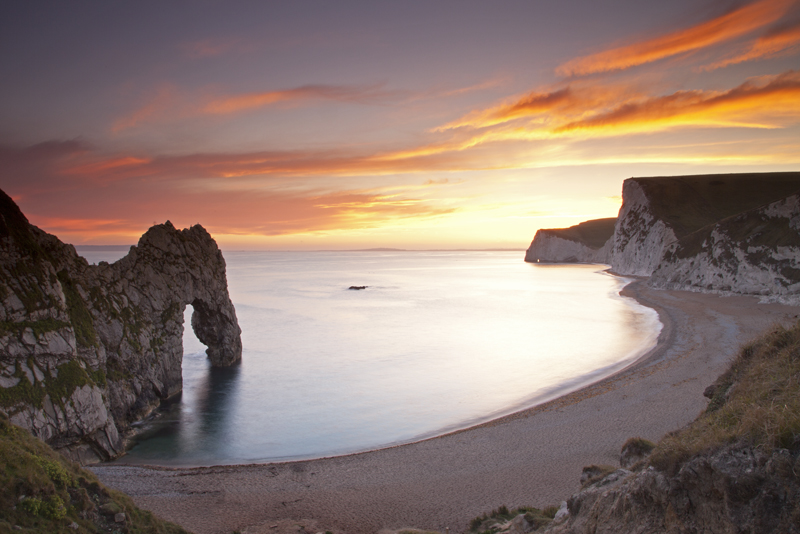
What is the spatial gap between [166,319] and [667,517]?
2491 centimetres

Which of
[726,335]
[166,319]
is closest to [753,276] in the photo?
[726,335]

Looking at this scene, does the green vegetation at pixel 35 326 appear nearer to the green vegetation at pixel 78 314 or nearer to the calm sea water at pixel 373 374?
the green vegetation at pixel 78 314

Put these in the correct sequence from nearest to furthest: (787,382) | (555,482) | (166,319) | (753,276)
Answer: (787,382) < (555,482) < (166,319) < (753,276)

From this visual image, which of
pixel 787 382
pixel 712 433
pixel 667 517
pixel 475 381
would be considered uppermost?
pixel 787 382

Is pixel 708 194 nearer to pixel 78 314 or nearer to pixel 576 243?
pixel 576 243

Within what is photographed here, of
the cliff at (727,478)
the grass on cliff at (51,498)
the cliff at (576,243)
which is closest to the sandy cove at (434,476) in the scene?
Answer: the grass on cliff at (51,498)

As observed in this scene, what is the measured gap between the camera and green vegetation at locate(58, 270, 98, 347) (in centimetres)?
1759

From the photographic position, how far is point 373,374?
30797 mm

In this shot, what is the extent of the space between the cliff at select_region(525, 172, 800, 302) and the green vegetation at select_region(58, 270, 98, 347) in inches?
2231

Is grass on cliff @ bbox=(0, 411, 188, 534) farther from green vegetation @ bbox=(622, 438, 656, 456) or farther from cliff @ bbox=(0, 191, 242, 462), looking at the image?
green vegetation @ bbox=(622, 438, 656, 456)

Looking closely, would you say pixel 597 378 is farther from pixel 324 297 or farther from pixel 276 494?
pixel 324 297

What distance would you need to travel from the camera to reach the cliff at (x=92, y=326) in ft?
47.6

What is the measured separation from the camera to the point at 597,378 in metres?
27.3

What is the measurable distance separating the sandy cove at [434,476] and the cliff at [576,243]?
147m
